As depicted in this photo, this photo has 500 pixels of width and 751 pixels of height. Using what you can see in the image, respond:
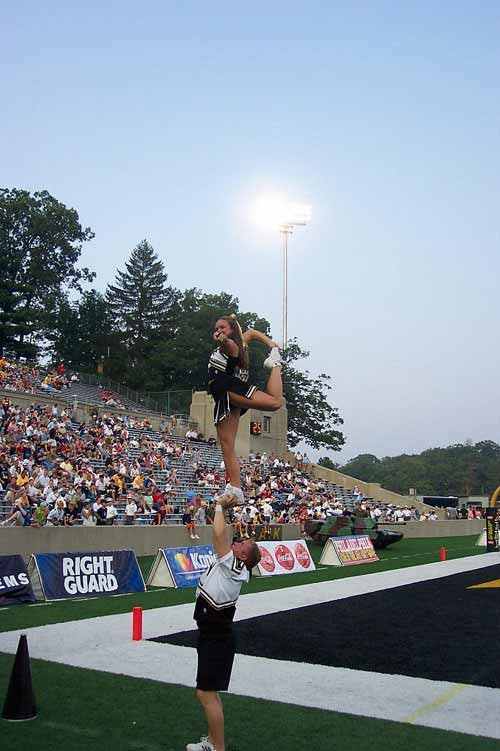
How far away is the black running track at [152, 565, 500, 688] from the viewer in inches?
373

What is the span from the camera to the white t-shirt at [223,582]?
598 cm

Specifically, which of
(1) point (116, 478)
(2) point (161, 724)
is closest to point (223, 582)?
(2) point (161, 724)

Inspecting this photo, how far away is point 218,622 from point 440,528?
124ft

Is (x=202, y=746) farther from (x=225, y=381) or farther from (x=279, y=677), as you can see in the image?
(x=279, y=677)

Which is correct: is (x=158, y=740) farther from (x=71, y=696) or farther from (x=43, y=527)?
(x=43, y=527)

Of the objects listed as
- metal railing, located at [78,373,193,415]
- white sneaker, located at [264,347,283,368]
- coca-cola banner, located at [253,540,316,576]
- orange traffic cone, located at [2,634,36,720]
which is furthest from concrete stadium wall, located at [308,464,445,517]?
white sneaker, located at [264,347,283,368]

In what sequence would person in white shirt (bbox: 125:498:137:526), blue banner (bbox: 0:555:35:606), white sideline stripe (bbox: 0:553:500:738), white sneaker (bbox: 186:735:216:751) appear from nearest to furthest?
white sneaker (bbox: 186:735:216:751) → white sideline stripe (bbox: 0:553:500:738) → blue banner (bbox: 0:555:35:606) → person in white shirt (bbox: 125:498:137:526)

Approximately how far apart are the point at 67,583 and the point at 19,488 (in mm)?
7328

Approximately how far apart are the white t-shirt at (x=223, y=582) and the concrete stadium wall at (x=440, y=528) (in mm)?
32679

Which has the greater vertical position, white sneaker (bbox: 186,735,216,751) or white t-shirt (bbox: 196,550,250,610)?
white t-shirt (bbox: 196,550,250,610)

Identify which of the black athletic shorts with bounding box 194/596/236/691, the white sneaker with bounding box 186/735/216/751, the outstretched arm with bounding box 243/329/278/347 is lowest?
the white sneaker with bounding box 186/735/216/751

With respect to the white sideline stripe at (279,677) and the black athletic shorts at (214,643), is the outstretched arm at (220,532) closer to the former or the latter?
the black athletic shorts at (214,643)

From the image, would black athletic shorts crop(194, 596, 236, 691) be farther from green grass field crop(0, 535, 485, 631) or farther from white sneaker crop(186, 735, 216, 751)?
green grass field crop(0, 535, 485, 631)

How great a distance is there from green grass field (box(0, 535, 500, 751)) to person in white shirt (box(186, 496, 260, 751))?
2.01ft
